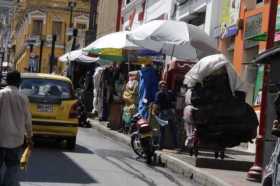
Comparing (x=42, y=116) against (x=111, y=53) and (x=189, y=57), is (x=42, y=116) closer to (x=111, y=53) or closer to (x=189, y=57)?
(x=189, y=57)

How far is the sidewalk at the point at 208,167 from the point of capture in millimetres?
13093

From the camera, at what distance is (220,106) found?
50.3 ft

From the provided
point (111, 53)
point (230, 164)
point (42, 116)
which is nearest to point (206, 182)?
point (230, 164)

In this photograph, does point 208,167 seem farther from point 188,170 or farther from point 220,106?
point 220,106

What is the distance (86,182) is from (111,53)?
13.0 metres

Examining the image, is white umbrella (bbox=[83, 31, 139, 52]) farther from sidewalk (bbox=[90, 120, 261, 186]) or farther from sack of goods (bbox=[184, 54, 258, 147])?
sack of goods (bbox=[184, 54, 258, 147])

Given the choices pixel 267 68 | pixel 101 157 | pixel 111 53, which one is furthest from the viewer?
pixel 111 53

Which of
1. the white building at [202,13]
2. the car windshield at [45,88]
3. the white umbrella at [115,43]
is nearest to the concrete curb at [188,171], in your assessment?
the car windshield at [45,88]

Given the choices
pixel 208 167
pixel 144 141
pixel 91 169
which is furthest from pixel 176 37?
pixel 91 169

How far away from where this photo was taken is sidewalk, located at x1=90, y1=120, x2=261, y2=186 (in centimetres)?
1309

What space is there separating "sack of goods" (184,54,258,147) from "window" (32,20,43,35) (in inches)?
3020

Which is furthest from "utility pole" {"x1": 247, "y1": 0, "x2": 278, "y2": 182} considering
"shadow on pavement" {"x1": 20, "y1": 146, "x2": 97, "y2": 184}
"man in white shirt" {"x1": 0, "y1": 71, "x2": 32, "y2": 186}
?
"man in white shirt" {"x1": 0, "y1": 71, "x2": 32, "y2": 186}

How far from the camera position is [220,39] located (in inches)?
982

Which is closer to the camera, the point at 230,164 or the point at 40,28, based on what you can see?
the point at 230,164
